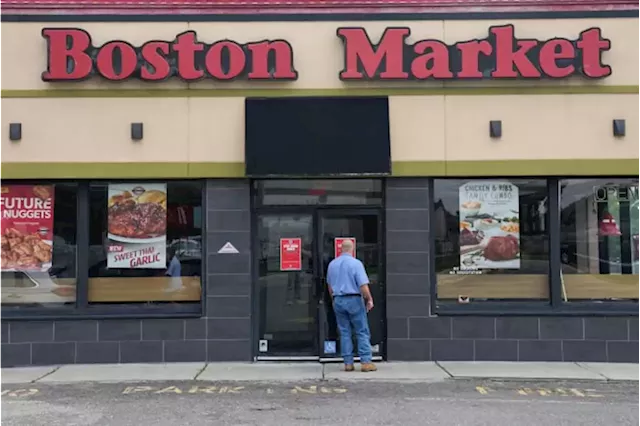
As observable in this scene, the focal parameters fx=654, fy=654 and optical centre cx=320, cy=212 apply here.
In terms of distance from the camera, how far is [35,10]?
9.24 metres

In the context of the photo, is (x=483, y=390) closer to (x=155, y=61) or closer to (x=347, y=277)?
(x=347, y=277)

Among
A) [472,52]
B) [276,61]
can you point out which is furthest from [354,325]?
[472,52]

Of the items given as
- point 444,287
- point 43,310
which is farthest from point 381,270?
point 43,310

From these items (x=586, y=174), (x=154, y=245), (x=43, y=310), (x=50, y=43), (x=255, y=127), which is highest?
(x=50, y=43)

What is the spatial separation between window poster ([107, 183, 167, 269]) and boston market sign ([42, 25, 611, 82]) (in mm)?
1583

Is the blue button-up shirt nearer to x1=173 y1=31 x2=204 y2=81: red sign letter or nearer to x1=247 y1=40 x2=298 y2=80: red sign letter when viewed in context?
x1=247 y1=40 x2=298 y2=80: red sign letter

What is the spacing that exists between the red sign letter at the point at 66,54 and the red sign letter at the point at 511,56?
18.7 feet

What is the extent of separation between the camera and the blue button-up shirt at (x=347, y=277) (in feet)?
27.7

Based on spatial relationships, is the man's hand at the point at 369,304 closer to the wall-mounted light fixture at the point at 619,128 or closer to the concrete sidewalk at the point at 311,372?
the concrete sidewalk at the point at 311,372

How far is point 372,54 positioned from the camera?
9156mm

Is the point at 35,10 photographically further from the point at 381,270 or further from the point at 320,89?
the point at 381,270

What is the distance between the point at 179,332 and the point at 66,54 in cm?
418

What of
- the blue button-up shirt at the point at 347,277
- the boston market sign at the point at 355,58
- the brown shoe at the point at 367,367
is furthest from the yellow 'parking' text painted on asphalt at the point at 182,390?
the boston market sign at the point at 355,58

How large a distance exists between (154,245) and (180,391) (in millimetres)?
2572
